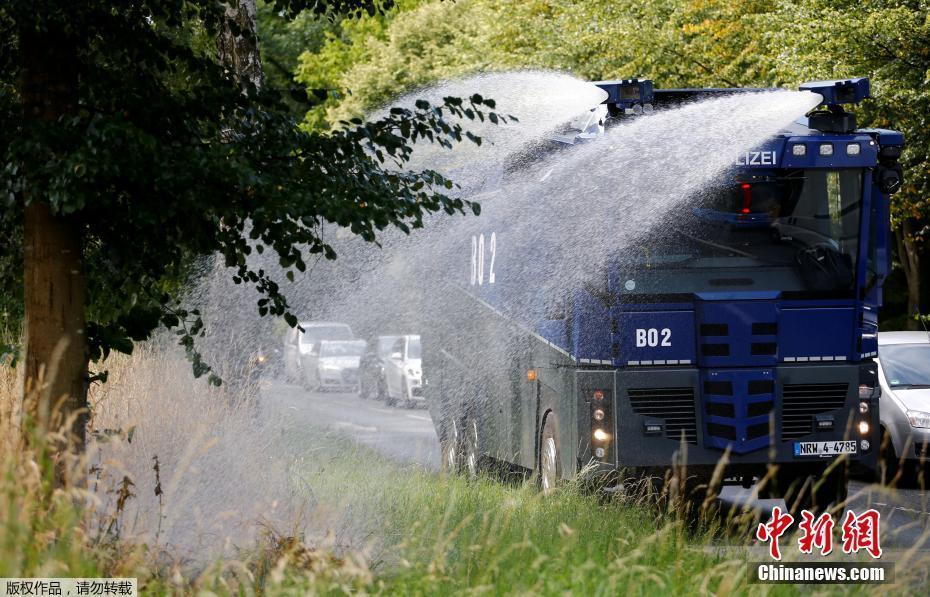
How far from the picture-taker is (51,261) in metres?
6.40

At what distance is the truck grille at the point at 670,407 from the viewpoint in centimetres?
931

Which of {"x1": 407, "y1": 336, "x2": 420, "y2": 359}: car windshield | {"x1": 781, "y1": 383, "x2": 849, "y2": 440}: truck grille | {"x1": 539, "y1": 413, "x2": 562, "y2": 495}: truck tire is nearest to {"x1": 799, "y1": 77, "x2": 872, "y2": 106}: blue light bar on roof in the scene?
{"x1": 781, "y1": 383, "x2": 849, "y2": 440}: truck grille

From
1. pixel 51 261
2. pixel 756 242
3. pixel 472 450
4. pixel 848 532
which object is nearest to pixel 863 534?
pixel 848 532

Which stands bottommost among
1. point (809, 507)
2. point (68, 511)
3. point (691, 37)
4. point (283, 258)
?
point (809, 507)

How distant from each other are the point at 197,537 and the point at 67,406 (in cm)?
97

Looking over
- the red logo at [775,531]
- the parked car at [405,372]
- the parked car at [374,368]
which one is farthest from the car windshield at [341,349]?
the red logo at [775,531]

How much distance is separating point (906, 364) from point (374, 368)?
14.4 metres

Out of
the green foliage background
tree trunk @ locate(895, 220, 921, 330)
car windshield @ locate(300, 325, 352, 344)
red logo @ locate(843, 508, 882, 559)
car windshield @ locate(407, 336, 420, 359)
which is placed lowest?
red logo @ locate(843, 508, 882, 559)

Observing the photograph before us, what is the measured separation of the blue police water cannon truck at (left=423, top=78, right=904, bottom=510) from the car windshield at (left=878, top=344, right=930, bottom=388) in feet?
13.1

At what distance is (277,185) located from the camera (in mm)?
6191

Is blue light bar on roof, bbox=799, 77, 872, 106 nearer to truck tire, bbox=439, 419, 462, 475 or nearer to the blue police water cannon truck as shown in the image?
the blue police water cannon truck

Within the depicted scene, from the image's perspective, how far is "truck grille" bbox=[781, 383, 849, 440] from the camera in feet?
30.8

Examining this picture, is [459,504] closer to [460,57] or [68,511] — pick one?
[68,511]

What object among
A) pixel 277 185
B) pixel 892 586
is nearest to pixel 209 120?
pixel 277 185
